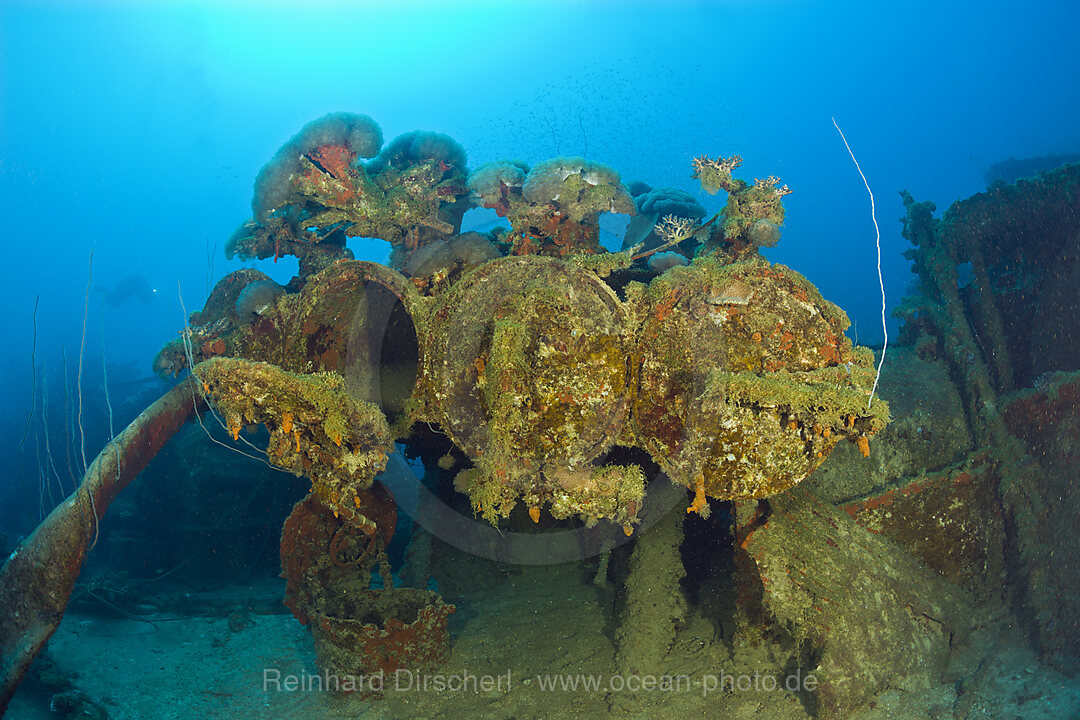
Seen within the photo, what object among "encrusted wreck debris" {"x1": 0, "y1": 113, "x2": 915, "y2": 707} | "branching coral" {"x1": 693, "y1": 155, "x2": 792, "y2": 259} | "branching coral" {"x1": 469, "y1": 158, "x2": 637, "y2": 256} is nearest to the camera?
"encrusted wreck debris" {"x1": 0, "y1": 113, "x2": 915, "y2": 707}

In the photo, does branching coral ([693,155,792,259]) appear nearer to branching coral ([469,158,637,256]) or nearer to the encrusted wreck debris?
the encrusted wreck debris

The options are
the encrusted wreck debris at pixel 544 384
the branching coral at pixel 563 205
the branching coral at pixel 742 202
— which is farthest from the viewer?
the branching coral at pixel 563 205

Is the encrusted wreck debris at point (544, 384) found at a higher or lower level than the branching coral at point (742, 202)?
lower

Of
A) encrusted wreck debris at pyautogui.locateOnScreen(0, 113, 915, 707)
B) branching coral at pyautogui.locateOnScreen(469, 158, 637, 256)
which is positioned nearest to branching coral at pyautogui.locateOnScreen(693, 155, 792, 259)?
encrusted wreck debris at pyautogui.locateOnScreen(0, 113, 915, 707)

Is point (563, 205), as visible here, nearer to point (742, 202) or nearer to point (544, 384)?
point (742, 202)

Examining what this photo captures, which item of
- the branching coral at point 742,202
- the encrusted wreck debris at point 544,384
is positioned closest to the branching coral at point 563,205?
the encrusted wreck debris at point 544,384

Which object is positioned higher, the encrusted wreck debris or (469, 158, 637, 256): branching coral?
(469, 158, 637, 256): branching coral

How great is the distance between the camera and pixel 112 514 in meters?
10.8

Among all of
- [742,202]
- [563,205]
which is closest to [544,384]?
[563,205]

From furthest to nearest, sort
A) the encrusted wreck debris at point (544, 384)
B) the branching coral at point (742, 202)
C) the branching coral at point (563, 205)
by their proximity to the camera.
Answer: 1. the branching coral at point (563, 205)
2. the branching coral at point (742, 202)
3. the encrusted wreck debris at point (544, 384)

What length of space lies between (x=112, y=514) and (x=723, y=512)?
12237 mm

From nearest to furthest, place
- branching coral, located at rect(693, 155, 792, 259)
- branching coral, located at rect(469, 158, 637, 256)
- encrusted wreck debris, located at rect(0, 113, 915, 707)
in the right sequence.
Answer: encrusted wreck debris, located at rect(0, 113, 915, 707) → branching coral, located at rect(693, 155, 792, 259) → branching coral, located at rect(469, 158, 637, 256)

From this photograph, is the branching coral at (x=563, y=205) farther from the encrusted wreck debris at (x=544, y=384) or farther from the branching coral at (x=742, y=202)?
the branching coral at (x=742, y=202)

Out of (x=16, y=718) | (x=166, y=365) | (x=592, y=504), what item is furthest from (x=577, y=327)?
(x=16, y=718)
